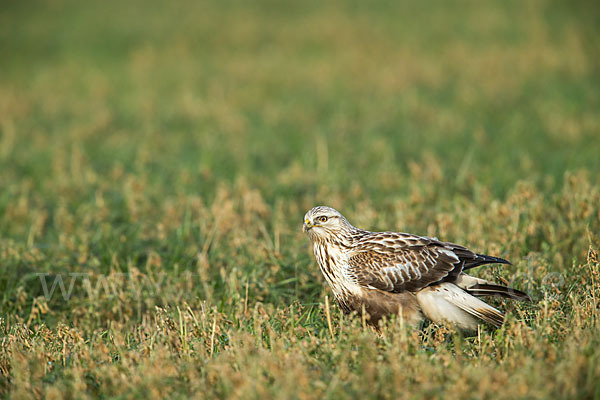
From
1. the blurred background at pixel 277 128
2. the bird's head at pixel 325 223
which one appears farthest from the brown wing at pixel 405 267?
the blurred background at pixel 277 128

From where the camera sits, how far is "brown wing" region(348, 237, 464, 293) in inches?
183

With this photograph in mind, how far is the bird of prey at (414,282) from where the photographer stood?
4598 millimetres

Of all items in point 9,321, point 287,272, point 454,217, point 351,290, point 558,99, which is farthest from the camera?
point 558,99

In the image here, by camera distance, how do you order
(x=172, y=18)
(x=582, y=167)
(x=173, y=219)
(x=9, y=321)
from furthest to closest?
(x=172, y=18)
(x=582, y=167)
(x=173, y=219)
(x=9, y=321)

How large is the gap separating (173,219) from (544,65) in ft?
35.0

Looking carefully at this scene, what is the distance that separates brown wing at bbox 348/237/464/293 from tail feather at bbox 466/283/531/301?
19cm

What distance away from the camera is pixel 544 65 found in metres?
14.5

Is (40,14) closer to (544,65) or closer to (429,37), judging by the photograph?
(429,37)

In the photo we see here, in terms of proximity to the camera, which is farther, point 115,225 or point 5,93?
point 5,93

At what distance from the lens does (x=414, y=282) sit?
4672mm

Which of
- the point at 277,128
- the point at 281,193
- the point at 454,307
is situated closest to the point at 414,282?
the point at 454,307

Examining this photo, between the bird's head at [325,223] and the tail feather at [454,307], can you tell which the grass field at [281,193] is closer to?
the tail feather at [454,307]

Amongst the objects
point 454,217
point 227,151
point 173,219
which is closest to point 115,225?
point 173,219

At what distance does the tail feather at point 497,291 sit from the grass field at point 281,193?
171mm
